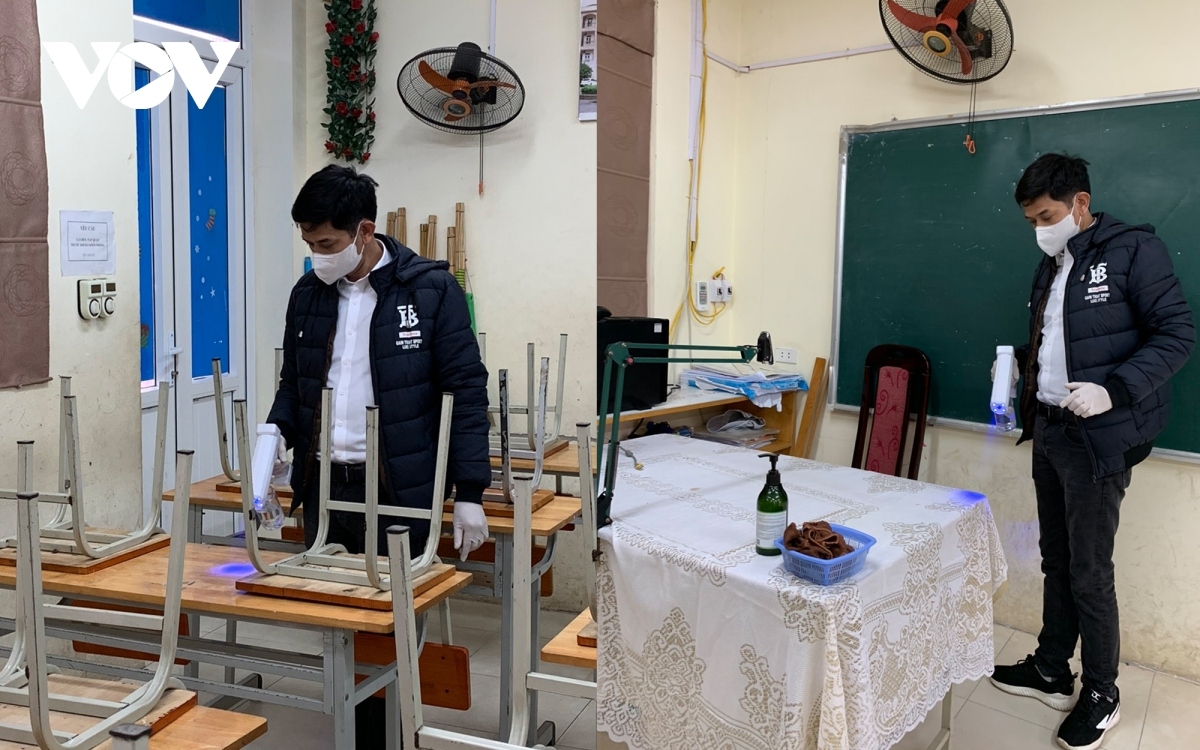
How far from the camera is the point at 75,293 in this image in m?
1.03

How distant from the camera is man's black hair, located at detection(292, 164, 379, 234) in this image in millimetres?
881

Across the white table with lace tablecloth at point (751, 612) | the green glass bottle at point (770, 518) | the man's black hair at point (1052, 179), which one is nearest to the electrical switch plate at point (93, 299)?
the white table with lace tablecloth at point (751, 612)

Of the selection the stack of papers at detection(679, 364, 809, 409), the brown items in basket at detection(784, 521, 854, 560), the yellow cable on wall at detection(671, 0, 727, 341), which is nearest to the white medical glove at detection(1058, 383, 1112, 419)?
the brown items in basket at detection(784, 521, 854, 560)

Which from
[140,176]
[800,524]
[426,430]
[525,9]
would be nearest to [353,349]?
[426,430]

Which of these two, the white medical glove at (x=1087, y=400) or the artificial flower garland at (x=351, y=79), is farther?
the white medical glove at (x=1087, y=400)

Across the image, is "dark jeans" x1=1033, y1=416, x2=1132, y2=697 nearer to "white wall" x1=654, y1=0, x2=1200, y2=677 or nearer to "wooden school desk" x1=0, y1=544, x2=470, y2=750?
"white wall" x1=654, y1=0, x2=1200, y2=677

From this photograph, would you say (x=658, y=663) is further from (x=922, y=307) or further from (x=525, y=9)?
(x=525, y=9)

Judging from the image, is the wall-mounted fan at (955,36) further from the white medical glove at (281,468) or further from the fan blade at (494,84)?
the white medical glove at (281,468)

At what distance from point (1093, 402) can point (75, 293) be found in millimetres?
1819

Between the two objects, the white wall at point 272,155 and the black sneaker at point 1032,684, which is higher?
the white wall at point 272,155

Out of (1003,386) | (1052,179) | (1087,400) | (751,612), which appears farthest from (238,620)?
(1087,400)

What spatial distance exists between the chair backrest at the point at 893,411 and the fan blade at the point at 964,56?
34 centimetres

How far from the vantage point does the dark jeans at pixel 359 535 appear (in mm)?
1142

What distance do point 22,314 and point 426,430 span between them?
1.71ft
